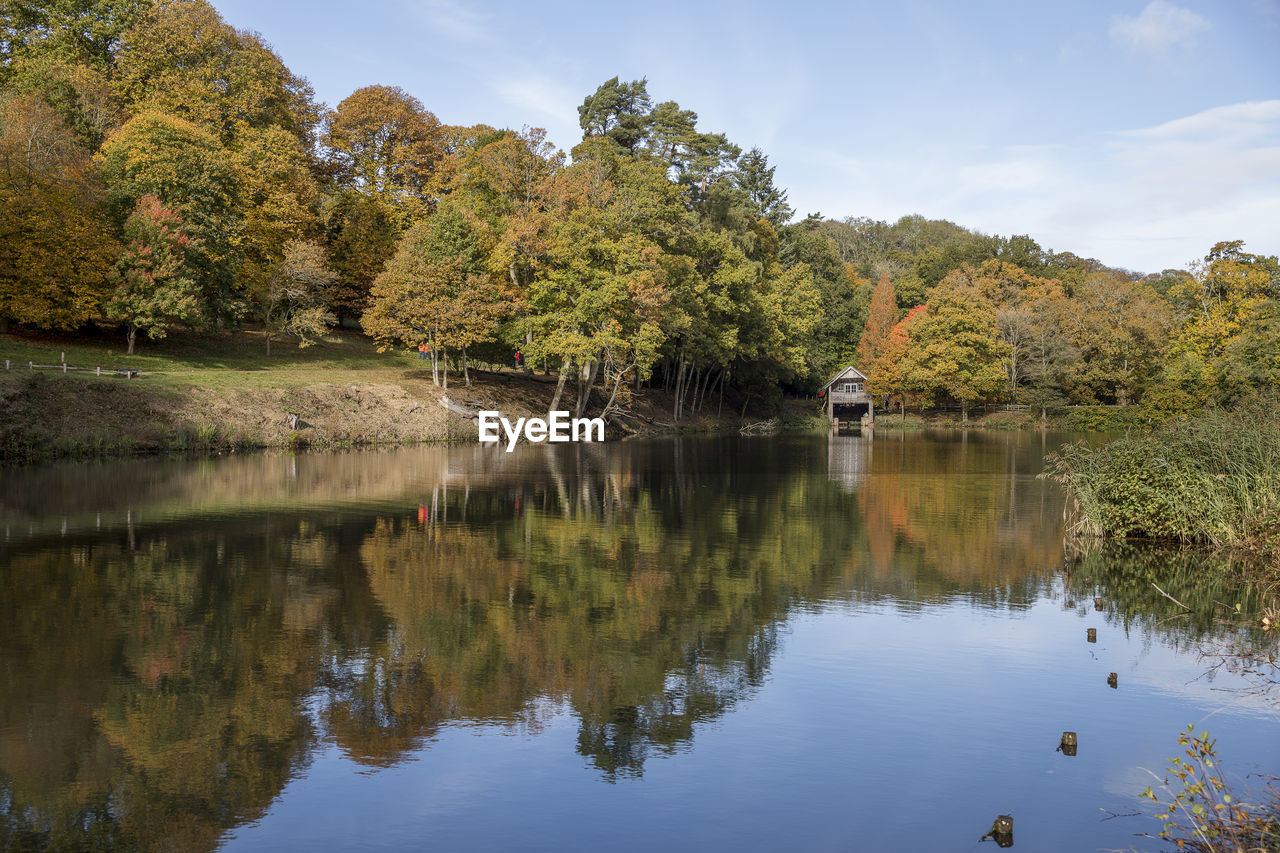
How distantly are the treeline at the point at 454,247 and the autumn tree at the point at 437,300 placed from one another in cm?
16

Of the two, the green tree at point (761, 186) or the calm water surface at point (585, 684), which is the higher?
the green tree at point (761, 186)

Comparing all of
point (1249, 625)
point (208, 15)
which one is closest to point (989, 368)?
point (208, 15)

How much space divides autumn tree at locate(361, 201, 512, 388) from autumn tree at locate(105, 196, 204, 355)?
30.8ft

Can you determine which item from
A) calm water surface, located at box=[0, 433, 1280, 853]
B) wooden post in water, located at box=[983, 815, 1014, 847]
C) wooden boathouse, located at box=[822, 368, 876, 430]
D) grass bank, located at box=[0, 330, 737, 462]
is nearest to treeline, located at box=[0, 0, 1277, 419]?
grass bank, located at box=[0, 330, 737, 462]

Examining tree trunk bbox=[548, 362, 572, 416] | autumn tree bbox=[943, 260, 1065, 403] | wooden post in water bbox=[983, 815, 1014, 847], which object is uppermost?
autumn tree bbox=[943, 260, 1065, 403]

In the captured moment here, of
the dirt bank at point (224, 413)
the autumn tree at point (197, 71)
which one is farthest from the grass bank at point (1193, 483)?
the autumn tree at point (197, 71)

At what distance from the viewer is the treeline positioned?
48344 millimetres

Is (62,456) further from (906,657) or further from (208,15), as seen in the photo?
(208,15)

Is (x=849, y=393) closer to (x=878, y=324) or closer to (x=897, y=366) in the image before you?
(x=897, y=366)

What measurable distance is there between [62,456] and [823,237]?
7735 centimetres

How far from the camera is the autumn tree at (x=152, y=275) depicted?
4762cm

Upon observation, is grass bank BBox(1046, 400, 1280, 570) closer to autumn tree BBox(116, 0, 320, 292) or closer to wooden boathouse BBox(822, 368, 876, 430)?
autumn tree BBox(116, 0, 320, 292)

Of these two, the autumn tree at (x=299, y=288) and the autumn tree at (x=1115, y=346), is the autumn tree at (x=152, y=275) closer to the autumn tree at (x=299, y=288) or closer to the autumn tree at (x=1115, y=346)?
the autumn tree at (x=299, y=288)

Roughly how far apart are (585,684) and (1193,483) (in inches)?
541
